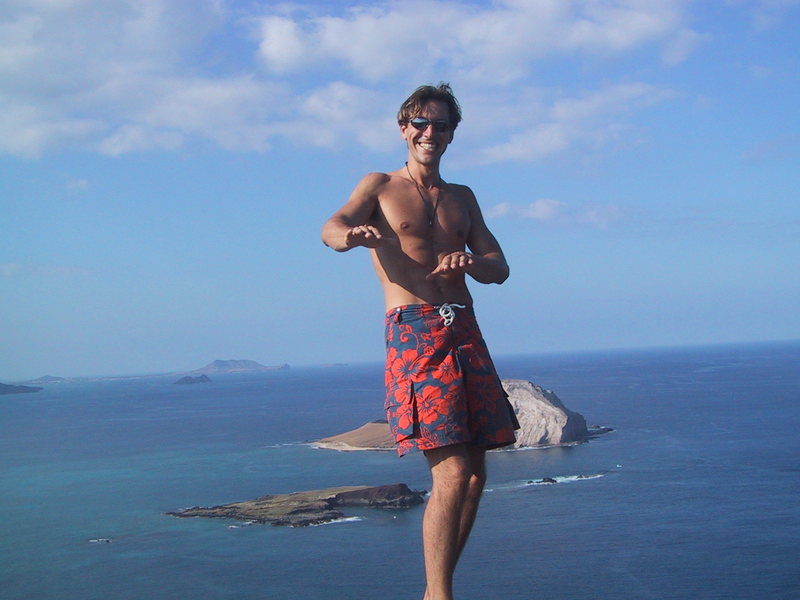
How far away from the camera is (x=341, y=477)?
59531 millimetres

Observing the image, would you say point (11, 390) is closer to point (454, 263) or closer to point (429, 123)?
point (429, 123)

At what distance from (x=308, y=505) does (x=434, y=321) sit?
163 ft

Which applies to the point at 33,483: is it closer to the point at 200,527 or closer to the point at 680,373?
the point at 200,527

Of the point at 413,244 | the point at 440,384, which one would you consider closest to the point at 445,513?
the point at 440,384

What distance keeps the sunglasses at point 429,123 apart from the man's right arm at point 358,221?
251 mm

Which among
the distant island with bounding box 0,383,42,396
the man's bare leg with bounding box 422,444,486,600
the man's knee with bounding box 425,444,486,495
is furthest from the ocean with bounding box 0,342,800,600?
the distant island with bounding box 0,383,42,396

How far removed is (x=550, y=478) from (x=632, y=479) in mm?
5015

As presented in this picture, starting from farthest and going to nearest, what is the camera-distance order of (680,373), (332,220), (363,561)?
(680,373), (363,561), (332,220)

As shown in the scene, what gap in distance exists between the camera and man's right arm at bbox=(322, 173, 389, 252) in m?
3.04

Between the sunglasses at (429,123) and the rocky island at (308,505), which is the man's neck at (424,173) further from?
the rocky island at (308,505)

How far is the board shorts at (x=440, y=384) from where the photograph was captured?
3254mm

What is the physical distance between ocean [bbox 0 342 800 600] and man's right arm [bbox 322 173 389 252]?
3176cm

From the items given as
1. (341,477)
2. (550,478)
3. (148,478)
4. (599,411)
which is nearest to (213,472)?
(148,478)

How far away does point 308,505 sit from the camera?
51.2m
